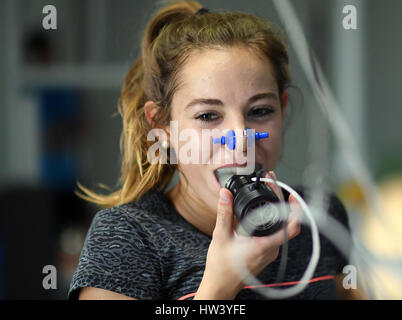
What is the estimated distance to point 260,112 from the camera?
53 cm

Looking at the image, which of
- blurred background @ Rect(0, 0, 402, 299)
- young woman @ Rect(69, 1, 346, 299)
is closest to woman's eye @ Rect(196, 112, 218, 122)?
young woman @ Rect(69, 1, 346, 299)

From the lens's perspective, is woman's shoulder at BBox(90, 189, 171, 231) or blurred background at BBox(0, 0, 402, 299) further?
blurred background at BBox(0, 0, 402, 299)

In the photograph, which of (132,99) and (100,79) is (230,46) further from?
(100,79)

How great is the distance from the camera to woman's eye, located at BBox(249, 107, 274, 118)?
0.52 meters

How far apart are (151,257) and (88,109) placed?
2.74 ft

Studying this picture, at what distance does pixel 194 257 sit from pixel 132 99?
0.72 ft

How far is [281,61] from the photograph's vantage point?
1.89ft

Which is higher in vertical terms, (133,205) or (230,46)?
(230,46)

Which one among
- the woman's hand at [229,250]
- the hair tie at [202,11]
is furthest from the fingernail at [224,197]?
the hair tie at [202,11]

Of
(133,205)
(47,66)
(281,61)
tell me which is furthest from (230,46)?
(47,66)

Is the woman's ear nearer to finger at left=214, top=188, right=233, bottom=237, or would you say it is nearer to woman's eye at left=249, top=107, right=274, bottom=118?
woman's eye at left=249, top=107, right=274, bottom=118

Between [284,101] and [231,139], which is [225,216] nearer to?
[231,139]

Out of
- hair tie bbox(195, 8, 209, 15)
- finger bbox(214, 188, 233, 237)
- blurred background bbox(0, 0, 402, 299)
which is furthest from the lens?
blurred background bbox(0, 0, 402, 299)

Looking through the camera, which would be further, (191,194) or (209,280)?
(191,194)
